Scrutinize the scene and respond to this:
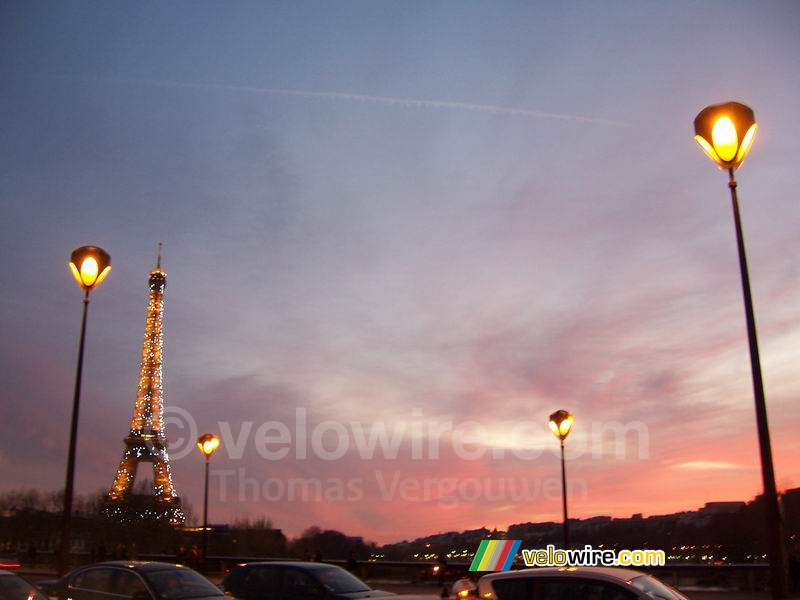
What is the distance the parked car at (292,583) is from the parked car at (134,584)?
1.03 metres

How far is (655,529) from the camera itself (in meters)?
41.4

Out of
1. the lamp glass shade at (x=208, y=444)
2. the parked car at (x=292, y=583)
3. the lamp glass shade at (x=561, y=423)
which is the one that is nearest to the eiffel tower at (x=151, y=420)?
the lamp glass shade at (x=208, y=444)

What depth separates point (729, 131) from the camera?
10.4 meters

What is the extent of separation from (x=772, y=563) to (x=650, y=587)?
54.6 inches

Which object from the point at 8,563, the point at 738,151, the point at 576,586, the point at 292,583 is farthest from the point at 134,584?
the point at 8,563

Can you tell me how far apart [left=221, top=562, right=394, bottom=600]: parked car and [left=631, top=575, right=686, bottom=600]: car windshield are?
17.4 feet

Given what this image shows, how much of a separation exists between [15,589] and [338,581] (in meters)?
5.07

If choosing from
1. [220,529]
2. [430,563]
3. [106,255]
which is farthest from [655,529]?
[220,529]

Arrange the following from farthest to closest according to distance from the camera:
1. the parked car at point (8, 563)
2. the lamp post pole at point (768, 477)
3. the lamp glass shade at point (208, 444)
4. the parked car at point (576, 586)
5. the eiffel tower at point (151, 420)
Answer: the eiffel tower at point (151, 420) < the lamp glass shade at point (208, 444) < the parked car at point (8, 563) < the parked car at point (576, 586) < the lamp post pole at point (768, 477)

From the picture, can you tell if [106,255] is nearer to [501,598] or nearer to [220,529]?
[501,598]

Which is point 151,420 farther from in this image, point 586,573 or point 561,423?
point 586,573

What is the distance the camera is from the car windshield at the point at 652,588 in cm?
926

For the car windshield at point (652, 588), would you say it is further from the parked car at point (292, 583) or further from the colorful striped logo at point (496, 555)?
the colorful striped logo at point (496, 555)

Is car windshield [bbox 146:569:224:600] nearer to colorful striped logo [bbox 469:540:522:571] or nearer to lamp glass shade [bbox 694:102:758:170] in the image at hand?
lamp glass shade [bbox 694:102:758:170]
